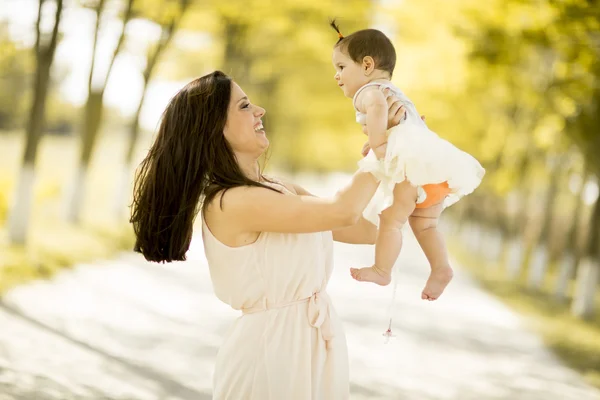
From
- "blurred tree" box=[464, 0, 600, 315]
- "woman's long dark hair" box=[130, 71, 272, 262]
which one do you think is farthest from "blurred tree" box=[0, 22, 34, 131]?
"woman's long dark hair" box=[130, 71, 272, 262]

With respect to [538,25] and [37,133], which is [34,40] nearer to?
[37,133]

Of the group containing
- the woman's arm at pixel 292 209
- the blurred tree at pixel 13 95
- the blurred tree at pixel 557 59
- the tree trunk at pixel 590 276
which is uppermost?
the blurred tree at pixel 13 95

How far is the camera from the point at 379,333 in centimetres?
952

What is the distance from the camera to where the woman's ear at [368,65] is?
3.08m

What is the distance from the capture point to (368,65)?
10.2 ft

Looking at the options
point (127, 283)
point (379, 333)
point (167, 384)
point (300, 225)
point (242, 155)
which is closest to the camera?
point (300, 225)

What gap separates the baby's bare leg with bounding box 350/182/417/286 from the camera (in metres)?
3.11

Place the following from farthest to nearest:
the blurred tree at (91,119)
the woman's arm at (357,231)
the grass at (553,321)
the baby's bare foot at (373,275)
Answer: the blurred tree at (91,119), the grass at (553,321), the woman's arm at (357,231), the baby's bare foot at (373,275)

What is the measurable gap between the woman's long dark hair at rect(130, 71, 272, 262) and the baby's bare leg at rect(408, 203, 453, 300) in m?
0.66

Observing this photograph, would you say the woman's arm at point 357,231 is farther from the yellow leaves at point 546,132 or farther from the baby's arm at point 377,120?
the yellow leaves at point 546,132

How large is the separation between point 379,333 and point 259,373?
Answer: 261 inches

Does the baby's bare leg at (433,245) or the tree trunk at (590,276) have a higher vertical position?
the tree trunk at (590,276)

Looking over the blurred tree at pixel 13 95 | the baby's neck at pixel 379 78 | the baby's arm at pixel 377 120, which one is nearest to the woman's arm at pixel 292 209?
the baby's arm at pixel 377 120

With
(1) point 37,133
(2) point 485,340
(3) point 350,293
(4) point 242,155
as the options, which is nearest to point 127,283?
(1) point 37,133
